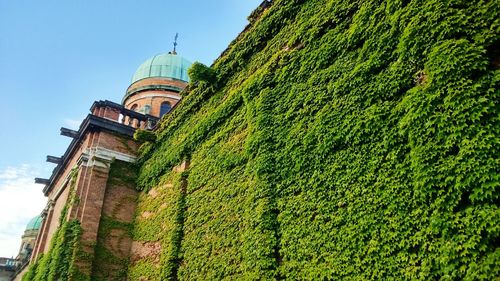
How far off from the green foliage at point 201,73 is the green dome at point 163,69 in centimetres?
1495

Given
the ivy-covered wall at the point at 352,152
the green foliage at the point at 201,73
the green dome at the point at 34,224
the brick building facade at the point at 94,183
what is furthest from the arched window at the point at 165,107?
the green dome at the point at 34,224

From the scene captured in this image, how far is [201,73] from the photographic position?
1287 cm

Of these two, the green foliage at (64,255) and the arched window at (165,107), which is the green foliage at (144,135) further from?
the arched window at (165,107)

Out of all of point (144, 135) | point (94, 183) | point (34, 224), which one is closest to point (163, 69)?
point (144, 135)

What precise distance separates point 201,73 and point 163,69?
52.8 feet

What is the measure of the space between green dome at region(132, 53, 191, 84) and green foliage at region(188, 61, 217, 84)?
589 inches

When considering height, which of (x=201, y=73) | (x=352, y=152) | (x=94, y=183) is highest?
(x=201, y=73)

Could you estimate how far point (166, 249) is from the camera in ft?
39.5

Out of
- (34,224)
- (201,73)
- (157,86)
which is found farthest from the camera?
(34,224)

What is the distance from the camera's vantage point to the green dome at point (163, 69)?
27.9 metres

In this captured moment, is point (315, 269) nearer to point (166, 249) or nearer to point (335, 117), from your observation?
point (335, 117)

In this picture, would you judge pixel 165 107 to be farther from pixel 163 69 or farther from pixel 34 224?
pixel 34 224

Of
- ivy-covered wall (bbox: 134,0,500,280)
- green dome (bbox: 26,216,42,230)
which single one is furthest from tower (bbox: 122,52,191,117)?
green dome (bbox: 26,216,42,230)

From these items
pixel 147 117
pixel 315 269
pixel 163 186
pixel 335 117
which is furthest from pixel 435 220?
pixel 147 117
